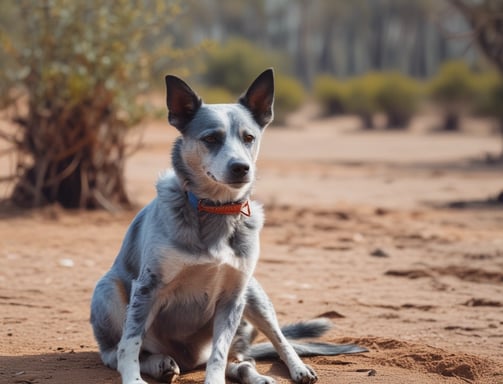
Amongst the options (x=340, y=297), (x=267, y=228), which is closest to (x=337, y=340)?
(x=340, y=297)

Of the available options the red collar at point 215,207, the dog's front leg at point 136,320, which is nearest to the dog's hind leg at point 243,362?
the dog's front leg at point 136,320

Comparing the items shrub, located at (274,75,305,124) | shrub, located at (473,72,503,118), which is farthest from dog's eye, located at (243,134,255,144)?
shrub, located at (274,75,305,124)

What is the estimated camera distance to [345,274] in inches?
299

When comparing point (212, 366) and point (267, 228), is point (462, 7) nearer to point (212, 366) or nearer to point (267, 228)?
point (267, 228)

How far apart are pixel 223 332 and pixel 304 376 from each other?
475mm

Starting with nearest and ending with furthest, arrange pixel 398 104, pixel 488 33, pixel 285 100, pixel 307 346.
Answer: pixel 307 346 < pixel 488 33 < pixel 398 104 < pixel 285 100

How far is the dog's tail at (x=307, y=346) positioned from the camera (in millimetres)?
5016

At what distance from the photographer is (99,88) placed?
10.3 meters

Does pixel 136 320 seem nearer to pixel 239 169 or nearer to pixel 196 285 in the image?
pixel 196 285

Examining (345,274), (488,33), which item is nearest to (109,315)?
(345,274)

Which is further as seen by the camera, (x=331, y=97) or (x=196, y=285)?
(x=331, y=97)

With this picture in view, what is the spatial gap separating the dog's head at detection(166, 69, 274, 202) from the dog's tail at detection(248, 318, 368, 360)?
3.27 ft

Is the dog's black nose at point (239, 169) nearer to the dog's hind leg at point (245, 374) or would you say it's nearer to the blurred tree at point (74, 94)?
the dog's hind leg at point (245, 374)

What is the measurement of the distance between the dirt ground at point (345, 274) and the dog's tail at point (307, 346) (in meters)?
0.08
